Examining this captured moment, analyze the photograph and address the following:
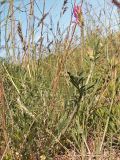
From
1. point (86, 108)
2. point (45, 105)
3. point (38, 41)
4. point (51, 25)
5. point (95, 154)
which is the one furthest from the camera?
point (51, 25)

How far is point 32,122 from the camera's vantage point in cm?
Result: 155

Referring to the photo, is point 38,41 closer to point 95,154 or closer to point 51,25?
point 51,25

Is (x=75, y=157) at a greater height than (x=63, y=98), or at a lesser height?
lesser

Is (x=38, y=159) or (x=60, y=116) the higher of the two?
(x=60, y=116)

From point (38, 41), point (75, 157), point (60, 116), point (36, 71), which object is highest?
point (38, 41)

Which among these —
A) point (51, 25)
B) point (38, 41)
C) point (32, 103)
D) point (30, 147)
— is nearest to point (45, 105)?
point (32, 103)

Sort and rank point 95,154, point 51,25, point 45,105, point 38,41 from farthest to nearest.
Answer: point 51,25, point 38,41, point 45,105, point 95,154

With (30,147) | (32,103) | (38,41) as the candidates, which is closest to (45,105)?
(32,103)

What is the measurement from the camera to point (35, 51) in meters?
2.21

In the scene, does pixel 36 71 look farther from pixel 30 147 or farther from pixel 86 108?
pixel 30 147

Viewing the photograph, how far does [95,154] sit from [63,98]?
0.41m

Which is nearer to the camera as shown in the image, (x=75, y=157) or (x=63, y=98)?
(x=75, y=157)

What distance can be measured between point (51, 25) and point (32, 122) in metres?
0.87

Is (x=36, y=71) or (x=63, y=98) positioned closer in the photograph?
(x=63, y=98)
